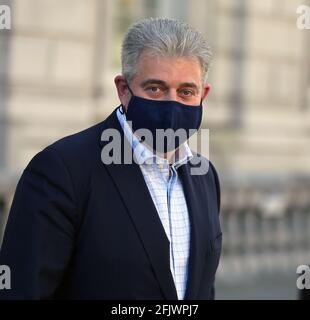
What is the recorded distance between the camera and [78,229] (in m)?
2.39

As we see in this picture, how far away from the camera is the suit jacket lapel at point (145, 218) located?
2432 mm

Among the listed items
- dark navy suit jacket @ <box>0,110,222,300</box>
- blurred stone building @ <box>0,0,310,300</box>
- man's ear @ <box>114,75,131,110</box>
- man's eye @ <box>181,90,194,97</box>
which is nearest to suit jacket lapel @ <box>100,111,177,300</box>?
dark navy suit jacket @ <box>0,110,222,300</box>

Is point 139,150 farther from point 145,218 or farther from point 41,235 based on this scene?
point 41,235

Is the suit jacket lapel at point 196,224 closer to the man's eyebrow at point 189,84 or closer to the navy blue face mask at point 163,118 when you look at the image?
the navy blue face mask at point 163,118

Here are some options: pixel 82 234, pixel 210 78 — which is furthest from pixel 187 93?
pixel 210 78

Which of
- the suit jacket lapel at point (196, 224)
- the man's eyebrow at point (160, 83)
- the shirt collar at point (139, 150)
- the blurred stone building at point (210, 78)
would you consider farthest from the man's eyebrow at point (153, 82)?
the blurred stone building at point (210, 78)

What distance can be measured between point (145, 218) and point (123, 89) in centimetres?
42

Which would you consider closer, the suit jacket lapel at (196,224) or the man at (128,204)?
the man at (128,204)

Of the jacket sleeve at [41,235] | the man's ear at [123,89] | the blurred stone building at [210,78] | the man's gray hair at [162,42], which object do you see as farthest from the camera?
the blurred stone building at [210,78]

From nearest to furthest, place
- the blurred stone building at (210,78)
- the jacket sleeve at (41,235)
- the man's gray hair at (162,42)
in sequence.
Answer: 1. the jacket sleeve at (41,235)
2. the man's gray hair at (162,42)
3. the blurred stone building at (210,78)

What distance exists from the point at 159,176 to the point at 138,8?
23.3ft

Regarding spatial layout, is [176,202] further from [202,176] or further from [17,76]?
[17,76]

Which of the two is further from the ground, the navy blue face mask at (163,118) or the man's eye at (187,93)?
the man's eye at (187,93)

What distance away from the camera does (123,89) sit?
256 cm
